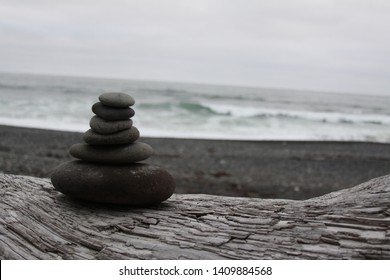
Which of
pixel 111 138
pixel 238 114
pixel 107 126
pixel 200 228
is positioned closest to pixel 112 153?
pixel 111 138

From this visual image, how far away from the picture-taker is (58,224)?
3.81 metres

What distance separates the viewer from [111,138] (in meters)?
4.37

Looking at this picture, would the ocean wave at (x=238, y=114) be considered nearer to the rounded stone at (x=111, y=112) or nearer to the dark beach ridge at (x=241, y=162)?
the dark beach ridge at (x=241, y=162)

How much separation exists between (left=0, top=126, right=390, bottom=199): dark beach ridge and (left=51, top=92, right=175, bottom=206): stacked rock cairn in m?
6.02

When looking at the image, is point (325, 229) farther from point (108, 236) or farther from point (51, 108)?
point (51, 108)

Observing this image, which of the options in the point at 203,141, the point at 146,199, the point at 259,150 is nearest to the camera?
the point at 146,199

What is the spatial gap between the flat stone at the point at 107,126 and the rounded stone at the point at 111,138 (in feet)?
0.14

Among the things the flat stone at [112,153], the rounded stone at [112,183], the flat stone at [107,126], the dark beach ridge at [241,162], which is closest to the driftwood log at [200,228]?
the rounded stone at [112,183]

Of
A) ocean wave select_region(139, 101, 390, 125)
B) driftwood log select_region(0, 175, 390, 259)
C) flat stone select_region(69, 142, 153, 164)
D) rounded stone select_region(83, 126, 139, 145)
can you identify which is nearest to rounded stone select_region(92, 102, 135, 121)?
rounded stone select_region(83, 126, 139, 145)

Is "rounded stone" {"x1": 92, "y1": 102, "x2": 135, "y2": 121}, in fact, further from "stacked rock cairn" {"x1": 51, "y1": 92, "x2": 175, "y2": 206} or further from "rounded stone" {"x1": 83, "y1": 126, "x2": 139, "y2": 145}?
"rounded stone" {"x1": 83, "y1": 126, "x2": 139, "y2": 145}

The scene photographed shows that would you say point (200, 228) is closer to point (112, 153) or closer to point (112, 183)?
point (112, 183)

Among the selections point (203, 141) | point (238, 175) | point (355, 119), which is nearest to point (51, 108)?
point (203, 141)

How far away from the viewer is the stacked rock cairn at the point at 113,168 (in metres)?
4.19

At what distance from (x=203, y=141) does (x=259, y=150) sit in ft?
9.14
